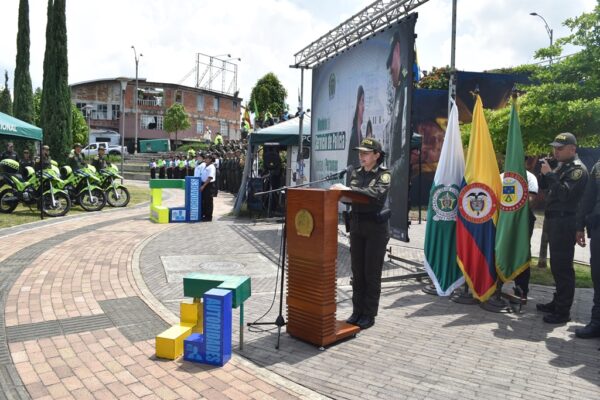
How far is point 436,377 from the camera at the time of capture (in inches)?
161

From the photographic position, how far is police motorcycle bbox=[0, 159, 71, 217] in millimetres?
13172

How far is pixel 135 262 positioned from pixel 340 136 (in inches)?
200

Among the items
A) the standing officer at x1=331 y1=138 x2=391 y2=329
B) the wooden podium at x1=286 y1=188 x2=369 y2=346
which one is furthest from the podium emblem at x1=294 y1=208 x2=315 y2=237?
the standing officer at x1=331 y1=138 x2=391 y2=329

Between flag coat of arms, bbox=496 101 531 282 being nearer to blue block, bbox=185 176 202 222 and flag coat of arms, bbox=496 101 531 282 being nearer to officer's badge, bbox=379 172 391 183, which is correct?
officer's badge, bbox=379 172 391 183

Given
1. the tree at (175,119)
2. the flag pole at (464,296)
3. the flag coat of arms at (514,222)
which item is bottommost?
the flag pole at (464,296)

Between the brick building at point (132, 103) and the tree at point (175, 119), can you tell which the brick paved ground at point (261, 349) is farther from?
the brick building at point (132, 103)

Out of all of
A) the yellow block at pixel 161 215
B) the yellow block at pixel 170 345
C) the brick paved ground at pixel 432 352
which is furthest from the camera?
the yellow block at pixel 161 215

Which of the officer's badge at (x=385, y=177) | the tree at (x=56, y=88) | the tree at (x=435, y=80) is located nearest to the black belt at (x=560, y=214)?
the officer's badge at (x=385, y=177)

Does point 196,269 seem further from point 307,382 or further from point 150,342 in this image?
point 307,382

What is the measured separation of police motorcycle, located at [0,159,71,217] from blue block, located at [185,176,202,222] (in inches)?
125

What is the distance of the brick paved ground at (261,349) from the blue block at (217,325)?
12cm

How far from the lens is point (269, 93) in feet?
167

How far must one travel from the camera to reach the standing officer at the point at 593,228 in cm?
515

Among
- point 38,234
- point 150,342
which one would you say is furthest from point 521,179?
point 38,234
